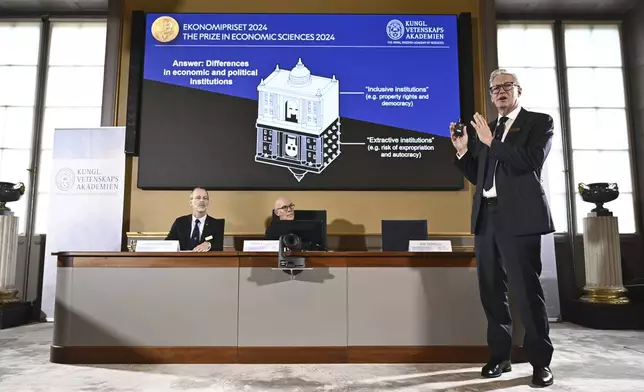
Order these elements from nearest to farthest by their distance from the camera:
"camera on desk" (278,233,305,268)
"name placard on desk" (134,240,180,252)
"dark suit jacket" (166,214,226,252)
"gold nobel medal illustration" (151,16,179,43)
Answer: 1. "camera on desk" (278,233,305,268)
2. "name placard on desk" (134,240,180,252)
3. "dark suit jacket" (166,214,226,252)
4. "gold nobel medal illustration" (151,16,179,43)

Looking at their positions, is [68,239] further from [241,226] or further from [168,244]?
[168,244]

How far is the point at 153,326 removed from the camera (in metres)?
2.83

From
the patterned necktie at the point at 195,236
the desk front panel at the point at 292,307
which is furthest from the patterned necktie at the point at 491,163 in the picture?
the patterned necktie at the point at 195,236

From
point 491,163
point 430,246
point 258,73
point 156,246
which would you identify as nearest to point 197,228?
point 156,246

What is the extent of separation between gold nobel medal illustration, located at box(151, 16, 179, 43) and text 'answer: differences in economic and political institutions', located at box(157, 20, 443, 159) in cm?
11

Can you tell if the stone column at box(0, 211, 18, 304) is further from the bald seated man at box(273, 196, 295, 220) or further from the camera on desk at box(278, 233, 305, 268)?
the camera on desk at box(278, 233, 305, 268)

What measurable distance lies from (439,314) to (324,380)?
0.87 meters

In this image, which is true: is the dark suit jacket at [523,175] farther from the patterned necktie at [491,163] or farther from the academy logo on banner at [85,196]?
the academy logo on banner at [85,196]

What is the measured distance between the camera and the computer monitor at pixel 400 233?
158 inches

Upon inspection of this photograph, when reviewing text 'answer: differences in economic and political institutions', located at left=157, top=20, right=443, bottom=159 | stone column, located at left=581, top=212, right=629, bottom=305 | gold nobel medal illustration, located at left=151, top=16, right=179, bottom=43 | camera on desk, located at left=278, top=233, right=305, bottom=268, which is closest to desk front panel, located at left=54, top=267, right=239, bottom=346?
camera on desk, located at left=278, top=233, right=305, bottom=268

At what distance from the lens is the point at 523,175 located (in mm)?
2422

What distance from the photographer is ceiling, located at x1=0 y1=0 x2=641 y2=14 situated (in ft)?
18.7

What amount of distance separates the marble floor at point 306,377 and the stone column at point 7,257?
2.01 meters

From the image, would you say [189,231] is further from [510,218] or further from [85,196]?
[510,218]
